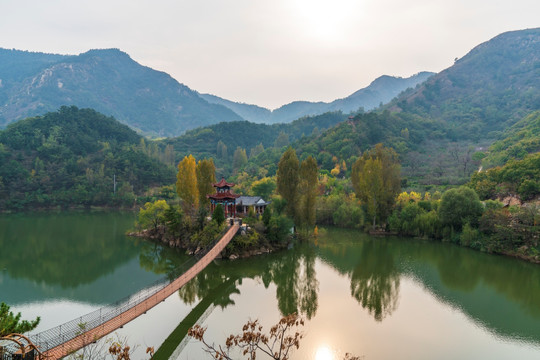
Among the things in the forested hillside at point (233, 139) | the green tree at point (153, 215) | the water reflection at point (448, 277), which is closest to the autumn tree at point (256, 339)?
the water reflection at point (448, 277)

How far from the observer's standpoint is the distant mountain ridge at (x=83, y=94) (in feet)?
465

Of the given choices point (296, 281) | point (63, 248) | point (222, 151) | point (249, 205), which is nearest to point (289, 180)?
point (249, 205)

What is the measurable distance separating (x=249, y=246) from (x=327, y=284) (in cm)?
622

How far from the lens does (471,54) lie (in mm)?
118438

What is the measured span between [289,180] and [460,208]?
12.3 m

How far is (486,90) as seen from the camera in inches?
3615

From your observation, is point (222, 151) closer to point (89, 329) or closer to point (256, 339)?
point (89, 329)

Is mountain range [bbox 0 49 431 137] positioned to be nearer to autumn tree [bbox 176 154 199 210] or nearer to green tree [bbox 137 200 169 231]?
green tree [bbox 137 200 169 231]

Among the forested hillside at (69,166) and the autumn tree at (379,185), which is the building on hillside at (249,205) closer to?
the autumn tree at (379,185)

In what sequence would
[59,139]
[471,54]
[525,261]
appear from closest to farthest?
[525,261] < [59,139] < [471,54]

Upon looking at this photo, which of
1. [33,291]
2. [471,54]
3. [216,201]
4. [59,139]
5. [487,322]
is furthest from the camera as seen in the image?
[471,54]

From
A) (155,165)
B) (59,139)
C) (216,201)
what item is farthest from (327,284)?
(59,139)

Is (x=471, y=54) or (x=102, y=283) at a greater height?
(x=471, y=54)

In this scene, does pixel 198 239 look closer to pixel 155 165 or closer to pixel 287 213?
pixel 287 213
